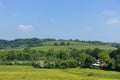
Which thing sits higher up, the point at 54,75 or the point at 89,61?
the point at 89,61

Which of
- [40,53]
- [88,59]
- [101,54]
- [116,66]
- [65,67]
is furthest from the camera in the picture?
[40,53]

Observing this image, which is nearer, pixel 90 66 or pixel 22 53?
pixel 90 66

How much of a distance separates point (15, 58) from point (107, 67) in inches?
2863

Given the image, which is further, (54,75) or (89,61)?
(89,61)

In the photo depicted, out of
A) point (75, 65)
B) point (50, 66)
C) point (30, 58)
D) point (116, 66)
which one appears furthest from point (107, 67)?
point (30, 58)

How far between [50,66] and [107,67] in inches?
959

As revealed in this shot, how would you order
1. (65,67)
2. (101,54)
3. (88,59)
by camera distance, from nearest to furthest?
(65,67)
(88,59)
(101,54)

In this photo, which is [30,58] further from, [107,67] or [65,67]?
[107,67]

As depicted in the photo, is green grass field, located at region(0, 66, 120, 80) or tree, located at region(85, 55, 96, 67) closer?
green grass field, located at region(0, 66, 120, 80)

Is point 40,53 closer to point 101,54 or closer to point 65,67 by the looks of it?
point 101,54

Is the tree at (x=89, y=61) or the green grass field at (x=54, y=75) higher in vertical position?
the tree at (x=89, y=61)

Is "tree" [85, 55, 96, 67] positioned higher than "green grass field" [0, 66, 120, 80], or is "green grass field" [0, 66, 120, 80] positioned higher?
"tree" [85, 55, 96, 67]

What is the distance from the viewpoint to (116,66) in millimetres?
114125

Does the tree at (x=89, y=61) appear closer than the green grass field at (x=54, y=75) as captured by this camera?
No
